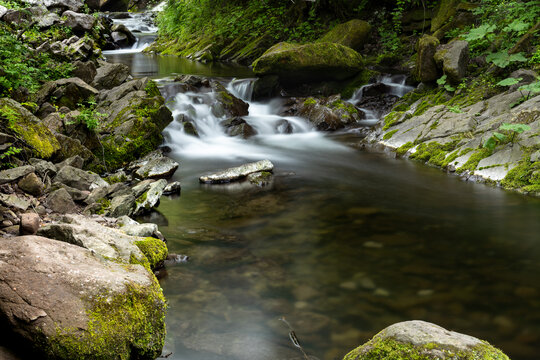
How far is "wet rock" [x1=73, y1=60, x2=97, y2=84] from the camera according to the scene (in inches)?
414

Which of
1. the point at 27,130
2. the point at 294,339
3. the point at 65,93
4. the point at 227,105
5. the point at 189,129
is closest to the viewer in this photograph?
the point at 294,339

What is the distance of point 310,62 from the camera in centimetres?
1351

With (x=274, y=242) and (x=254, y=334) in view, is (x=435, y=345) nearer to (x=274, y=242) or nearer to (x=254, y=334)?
(x=254, y=334)

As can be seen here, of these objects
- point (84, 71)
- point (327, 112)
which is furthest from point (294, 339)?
point (327, 112)

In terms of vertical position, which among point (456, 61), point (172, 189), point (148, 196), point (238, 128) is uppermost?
point (456, 61)

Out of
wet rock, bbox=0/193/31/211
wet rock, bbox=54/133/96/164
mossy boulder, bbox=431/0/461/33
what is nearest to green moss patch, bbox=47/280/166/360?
wet rock, bbox=0/193/31/211

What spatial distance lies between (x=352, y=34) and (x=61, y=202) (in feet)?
51.3

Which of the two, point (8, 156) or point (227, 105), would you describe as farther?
point (227, 105)

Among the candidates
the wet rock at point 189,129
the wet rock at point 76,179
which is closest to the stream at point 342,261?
the wet rock at point 76,179

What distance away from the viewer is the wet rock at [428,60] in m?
11.5

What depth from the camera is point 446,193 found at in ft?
23.2

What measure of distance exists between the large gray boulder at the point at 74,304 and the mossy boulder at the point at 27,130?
4.05 metres

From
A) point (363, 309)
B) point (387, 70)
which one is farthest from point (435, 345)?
point (387, 70)

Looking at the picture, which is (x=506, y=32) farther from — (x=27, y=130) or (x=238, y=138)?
(x=27, y=130)
